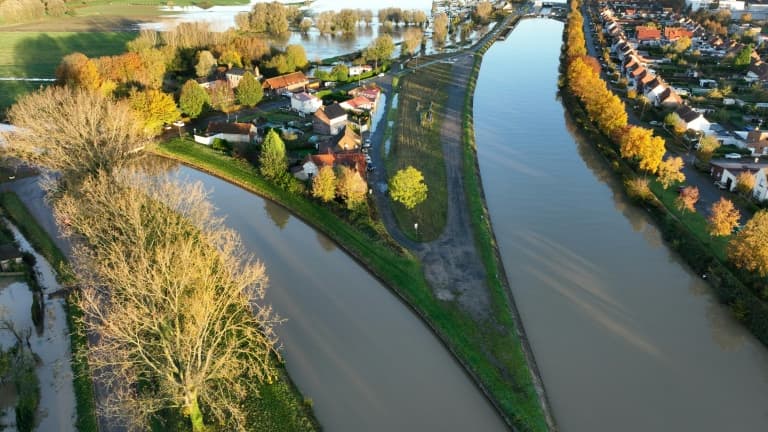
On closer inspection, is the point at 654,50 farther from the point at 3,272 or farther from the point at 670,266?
the point at 3,272

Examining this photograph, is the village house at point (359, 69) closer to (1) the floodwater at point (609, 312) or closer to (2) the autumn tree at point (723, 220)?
(1) the floodwater at point (609, 312)

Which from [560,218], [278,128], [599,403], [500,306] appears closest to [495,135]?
[560,218]

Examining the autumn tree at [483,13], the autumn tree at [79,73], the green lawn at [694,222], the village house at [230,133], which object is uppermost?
the autumn tree at [483,13]

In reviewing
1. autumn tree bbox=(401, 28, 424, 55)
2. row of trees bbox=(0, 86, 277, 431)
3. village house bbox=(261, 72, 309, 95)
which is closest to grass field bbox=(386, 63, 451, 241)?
row of trees bbox=(0, 86, 277, 431)

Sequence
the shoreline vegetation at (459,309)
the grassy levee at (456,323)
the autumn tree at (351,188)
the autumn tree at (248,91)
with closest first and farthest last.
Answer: the grassy levee at (456,323)
the shoreline vegetation at (459,309)
the autumn tree at (351,188)
the autumn tree at (248,91)

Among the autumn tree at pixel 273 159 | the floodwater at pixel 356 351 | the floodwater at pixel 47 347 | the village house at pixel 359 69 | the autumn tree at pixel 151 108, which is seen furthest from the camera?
the village house at pixel 359 69

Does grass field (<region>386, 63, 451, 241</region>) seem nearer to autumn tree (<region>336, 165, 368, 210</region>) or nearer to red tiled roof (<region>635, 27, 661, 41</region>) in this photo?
autumn tree (<region>336, 165, 368, 210</region>)

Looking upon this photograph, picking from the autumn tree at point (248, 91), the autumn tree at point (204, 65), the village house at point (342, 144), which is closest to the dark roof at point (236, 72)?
the autumn tree at point (204, 65)
